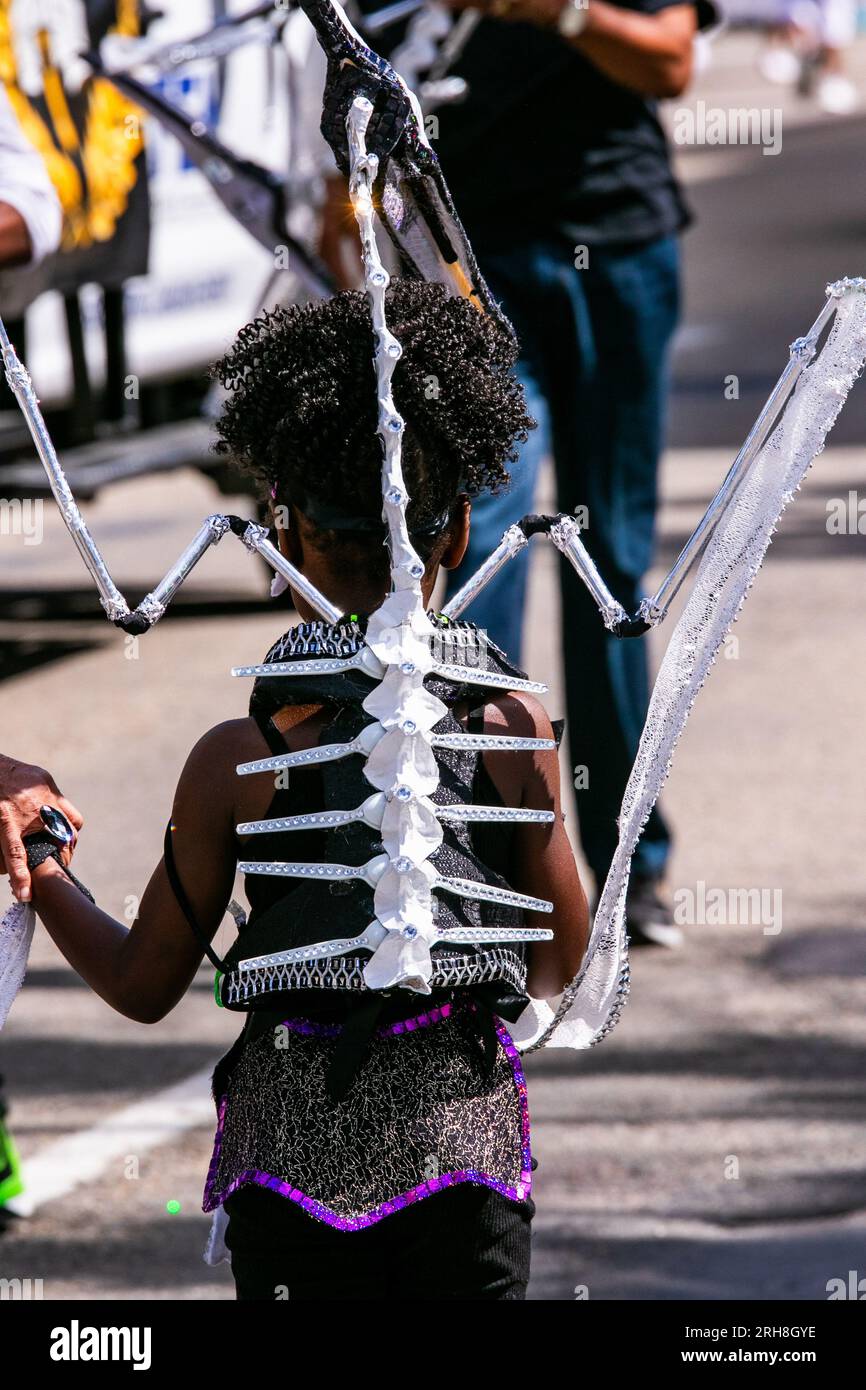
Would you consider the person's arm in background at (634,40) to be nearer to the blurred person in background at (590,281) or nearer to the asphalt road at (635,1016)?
the blurred person in background at (590,281)

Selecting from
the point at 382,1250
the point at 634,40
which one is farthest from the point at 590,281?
the point at 382,1250

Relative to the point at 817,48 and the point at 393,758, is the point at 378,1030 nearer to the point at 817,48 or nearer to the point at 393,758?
the point at 393,758

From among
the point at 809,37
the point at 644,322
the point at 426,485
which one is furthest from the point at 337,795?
the point at 809,37

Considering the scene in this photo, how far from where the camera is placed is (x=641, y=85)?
14.8 feet

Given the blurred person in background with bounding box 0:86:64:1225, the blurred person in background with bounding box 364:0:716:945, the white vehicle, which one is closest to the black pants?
the blurred person in background with bounding box 0:86:64:1225

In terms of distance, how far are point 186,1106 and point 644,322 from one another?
6.18 feet

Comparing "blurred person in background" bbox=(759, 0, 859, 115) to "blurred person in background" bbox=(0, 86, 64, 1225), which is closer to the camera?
"blurred person in background" bbox=(0, 86, 64, 1225)

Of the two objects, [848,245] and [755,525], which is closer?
[755,525]

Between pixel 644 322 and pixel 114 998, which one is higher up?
pixel 644 322

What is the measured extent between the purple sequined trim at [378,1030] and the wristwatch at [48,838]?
27cm

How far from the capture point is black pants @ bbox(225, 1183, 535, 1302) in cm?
220

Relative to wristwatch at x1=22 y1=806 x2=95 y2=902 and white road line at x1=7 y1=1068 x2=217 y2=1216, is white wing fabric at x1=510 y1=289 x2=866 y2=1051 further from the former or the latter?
white road line at x1=7 y1=1068 x2=217 y2=1216

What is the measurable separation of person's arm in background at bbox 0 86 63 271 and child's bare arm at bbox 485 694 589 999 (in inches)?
78.7

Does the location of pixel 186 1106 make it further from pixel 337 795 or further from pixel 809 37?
pixel 809 37
